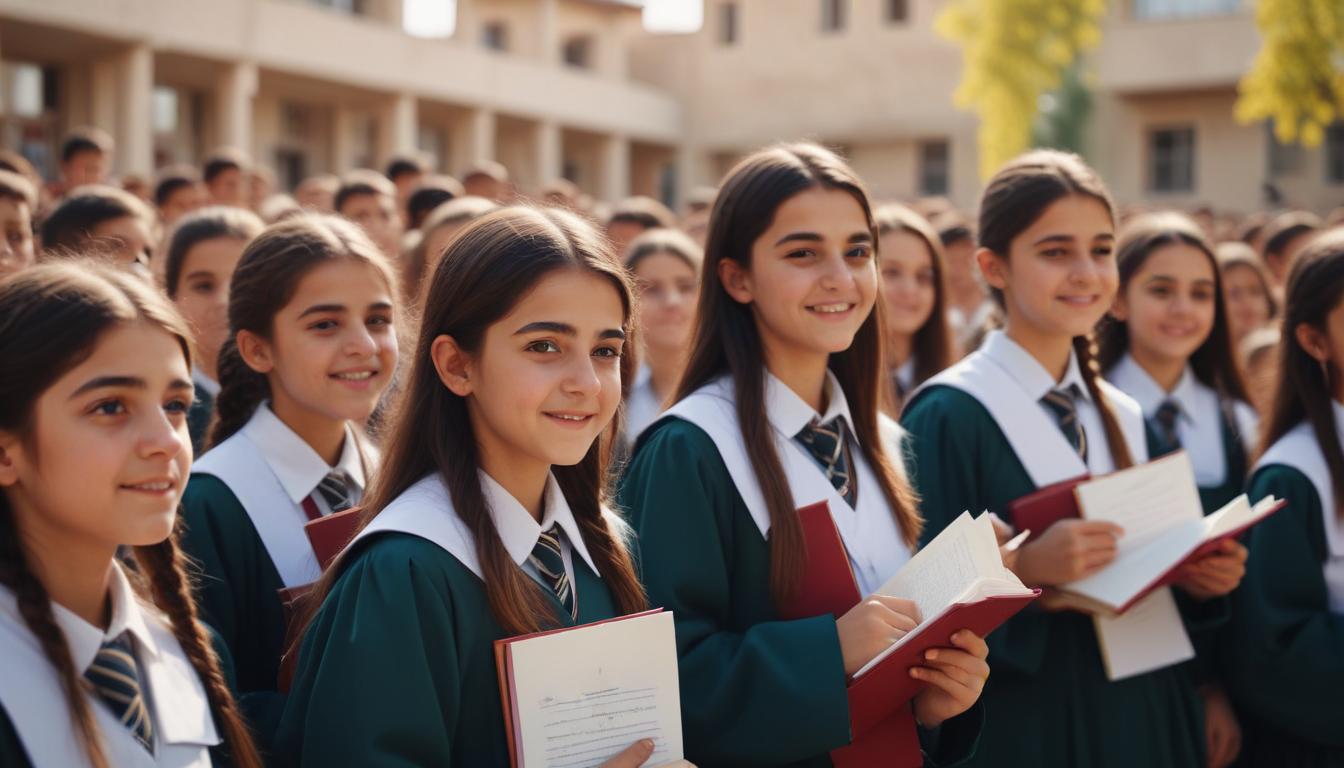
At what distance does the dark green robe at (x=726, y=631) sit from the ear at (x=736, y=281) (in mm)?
375

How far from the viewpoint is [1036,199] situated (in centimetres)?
334

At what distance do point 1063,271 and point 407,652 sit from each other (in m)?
2.05

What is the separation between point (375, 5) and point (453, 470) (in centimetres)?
2323

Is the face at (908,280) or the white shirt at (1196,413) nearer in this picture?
the white shirt at (1196,413)

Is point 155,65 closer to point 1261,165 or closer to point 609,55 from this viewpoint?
point 609,55

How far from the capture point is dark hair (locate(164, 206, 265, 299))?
12.8ft

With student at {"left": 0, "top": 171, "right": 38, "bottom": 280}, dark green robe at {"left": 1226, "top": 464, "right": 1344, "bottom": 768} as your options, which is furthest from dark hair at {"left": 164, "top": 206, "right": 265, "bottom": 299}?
dark green robe at {"left": 1226, "top": 464, "right": 1344, "bottom": 768}

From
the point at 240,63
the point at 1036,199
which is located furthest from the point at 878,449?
the point at 240,63

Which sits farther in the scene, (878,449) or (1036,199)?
(1036,199)

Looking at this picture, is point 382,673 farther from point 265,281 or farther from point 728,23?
point 728,23

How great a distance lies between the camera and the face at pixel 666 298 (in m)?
5.05

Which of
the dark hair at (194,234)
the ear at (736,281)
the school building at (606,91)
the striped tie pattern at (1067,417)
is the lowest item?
the striped tie pattern at (1067,417)

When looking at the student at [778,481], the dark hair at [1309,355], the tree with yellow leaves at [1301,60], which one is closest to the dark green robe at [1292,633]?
the dark hair at [1309,355]

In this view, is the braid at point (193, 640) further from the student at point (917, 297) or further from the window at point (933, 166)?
the window at point (933, 166)
